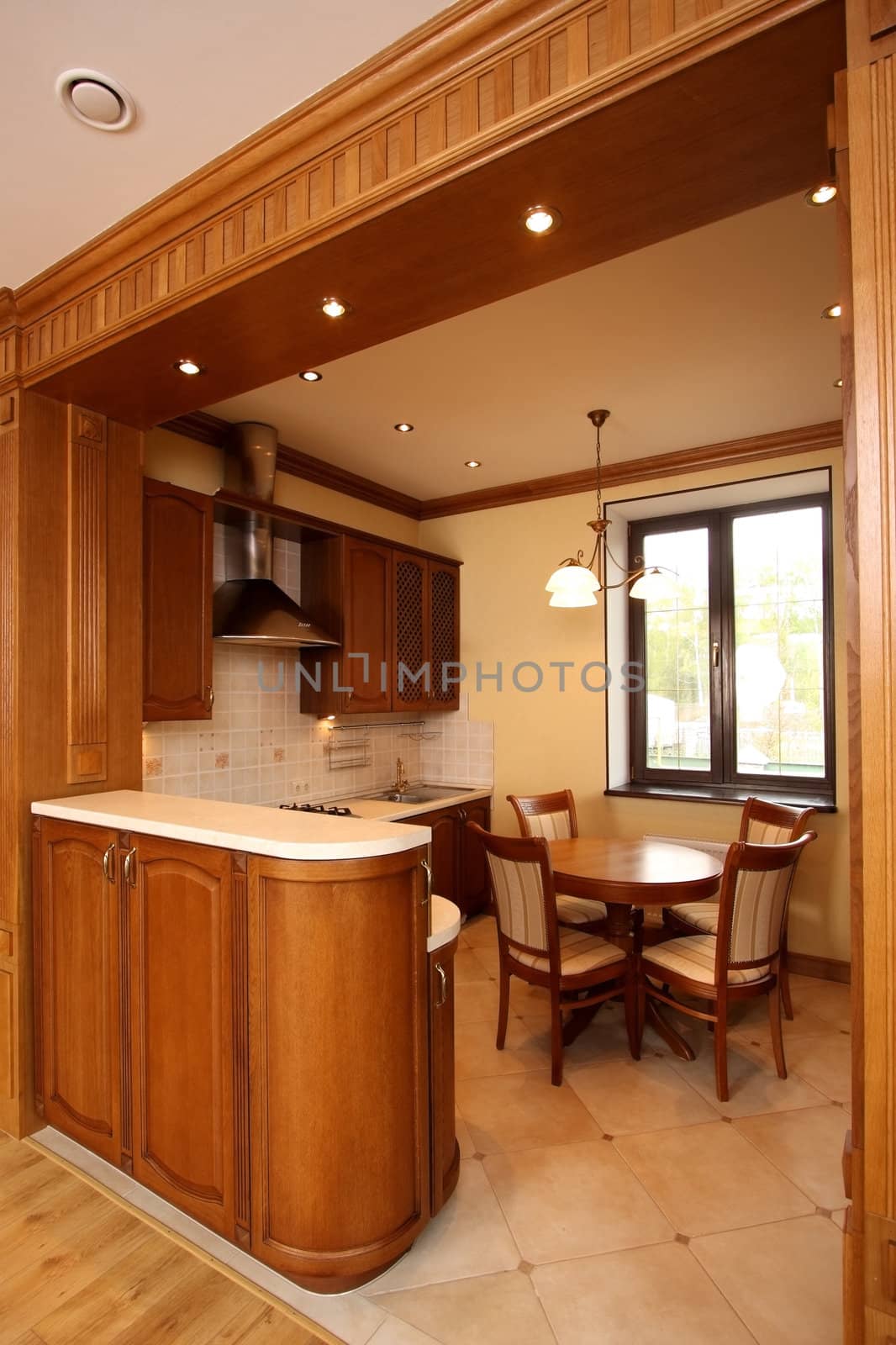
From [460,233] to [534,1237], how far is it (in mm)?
2389

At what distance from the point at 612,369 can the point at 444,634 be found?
2124 millimetres

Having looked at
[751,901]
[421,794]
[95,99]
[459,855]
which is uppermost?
[95,99]

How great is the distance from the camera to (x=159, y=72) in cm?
132

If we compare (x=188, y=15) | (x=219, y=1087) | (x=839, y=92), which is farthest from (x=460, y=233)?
(x=219, y=1087)

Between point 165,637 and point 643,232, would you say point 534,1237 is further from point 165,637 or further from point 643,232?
point 643,232

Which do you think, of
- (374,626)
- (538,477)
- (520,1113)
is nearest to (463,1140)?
(520,1113)

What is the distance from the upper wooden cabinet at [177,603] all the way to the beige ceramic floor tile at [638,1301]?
6.98 ft

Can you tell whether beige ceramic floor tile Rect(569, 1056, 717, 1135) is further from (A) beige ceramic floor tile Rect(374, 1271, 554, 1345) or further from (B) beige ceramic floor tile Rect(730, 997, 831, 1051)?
(A) beige ceramic floor tile Rect(374, 1271, 554, 1345)

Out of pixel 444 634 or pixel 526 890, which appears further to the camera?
pixel 444 634

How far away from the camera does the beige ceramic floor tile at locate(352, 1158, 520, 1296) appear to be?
64.4 inches

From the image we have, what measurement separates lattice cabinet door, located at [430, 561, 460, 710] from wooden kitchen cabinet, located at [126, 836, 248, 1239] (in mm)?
2711

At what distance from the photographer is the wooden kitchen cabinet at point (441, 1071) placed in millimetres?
1704

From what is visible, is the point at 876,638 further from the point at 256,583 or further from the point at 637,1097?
the point at 256,583

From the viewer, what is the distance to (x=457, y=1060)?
8.75 feet
